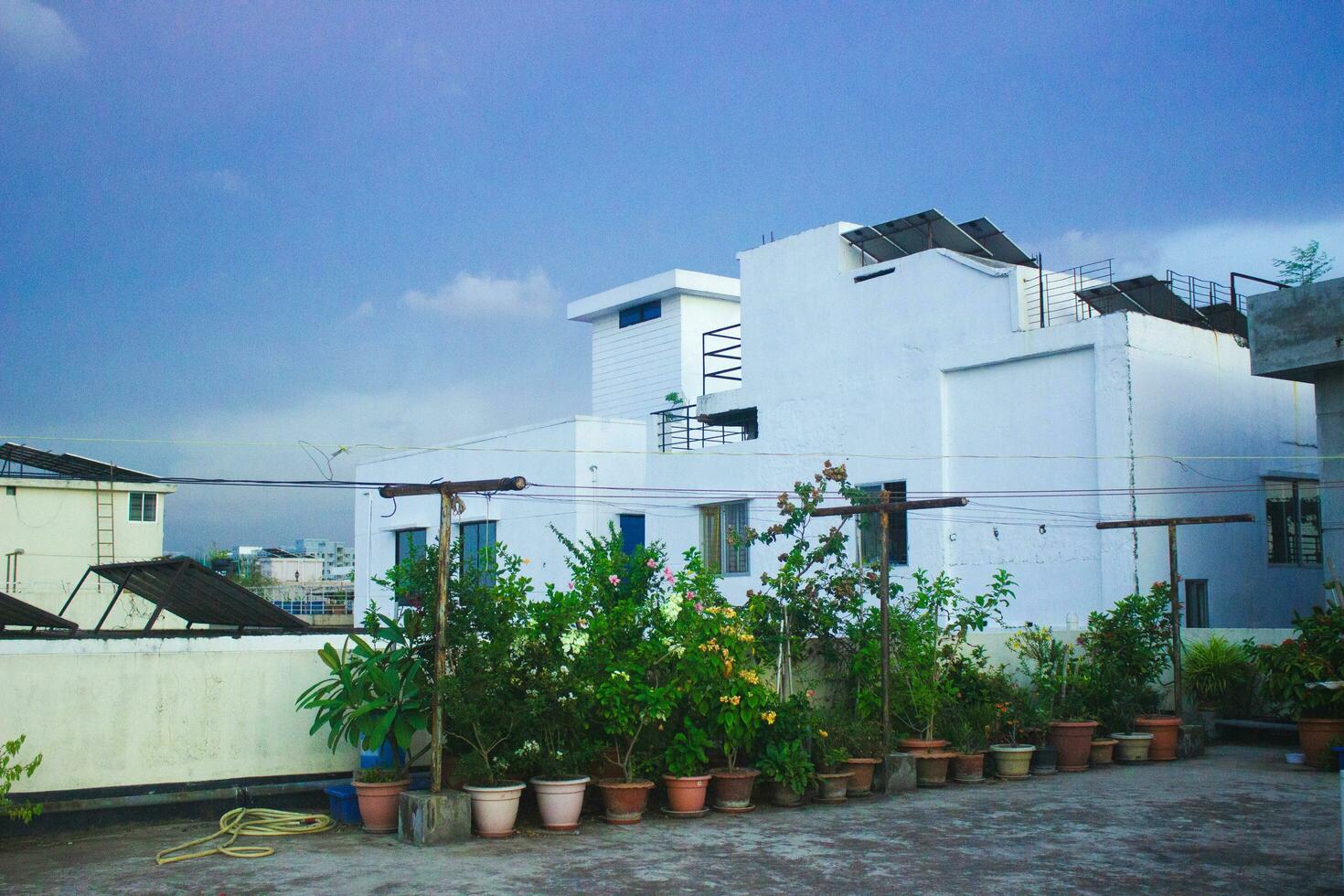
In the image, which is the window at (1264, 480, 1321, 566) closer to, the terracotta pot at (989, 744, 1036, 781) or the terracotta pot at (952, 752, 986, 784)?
the terracotta pot at (989, 744, 1036, 781)

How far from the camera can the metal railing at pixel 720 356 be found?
25.8 m

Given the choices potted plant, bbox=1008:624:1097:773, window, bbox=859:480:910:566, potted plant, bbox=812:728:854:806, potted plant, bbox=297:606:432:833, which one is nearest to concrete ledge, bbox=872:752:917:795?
potted plant, bbox=812:728:854:806

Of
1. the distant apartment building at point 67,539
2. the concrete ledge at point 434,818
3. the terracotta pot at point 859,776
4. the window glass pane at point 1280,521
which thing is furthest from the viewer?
the distant apartment building at point 67,539

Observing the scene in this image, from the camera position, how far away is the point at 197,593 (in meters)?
11.8

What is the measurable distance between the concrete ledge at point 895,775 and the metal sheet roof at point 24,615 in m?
7.60

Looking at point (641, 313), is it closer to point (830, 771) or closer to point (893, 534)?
point (893, 534)

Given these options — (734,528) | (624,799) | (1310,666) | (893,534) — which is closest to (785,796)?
(624,799)

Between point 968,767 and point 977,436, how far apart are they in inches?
331

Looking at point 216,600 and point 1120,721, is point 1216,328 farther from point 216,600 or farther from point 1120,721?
point 216,600

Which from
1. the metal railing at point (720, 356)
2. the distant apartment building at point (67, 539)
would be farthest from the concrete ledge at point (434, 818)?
the distant apartment building at point (67, 539)

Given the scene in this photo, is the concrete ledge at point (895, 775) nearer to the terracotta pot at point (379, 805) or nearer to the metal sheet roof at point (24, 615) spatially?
the terracotta pot at point (379, 805)

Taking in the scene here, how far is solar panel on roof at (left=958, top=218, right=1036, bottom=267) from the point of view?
21203 mm

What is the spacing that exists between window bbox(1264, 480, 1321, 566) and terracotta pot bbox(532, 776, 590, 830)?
14560mm

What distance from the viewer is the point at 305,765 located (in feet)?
33.5
